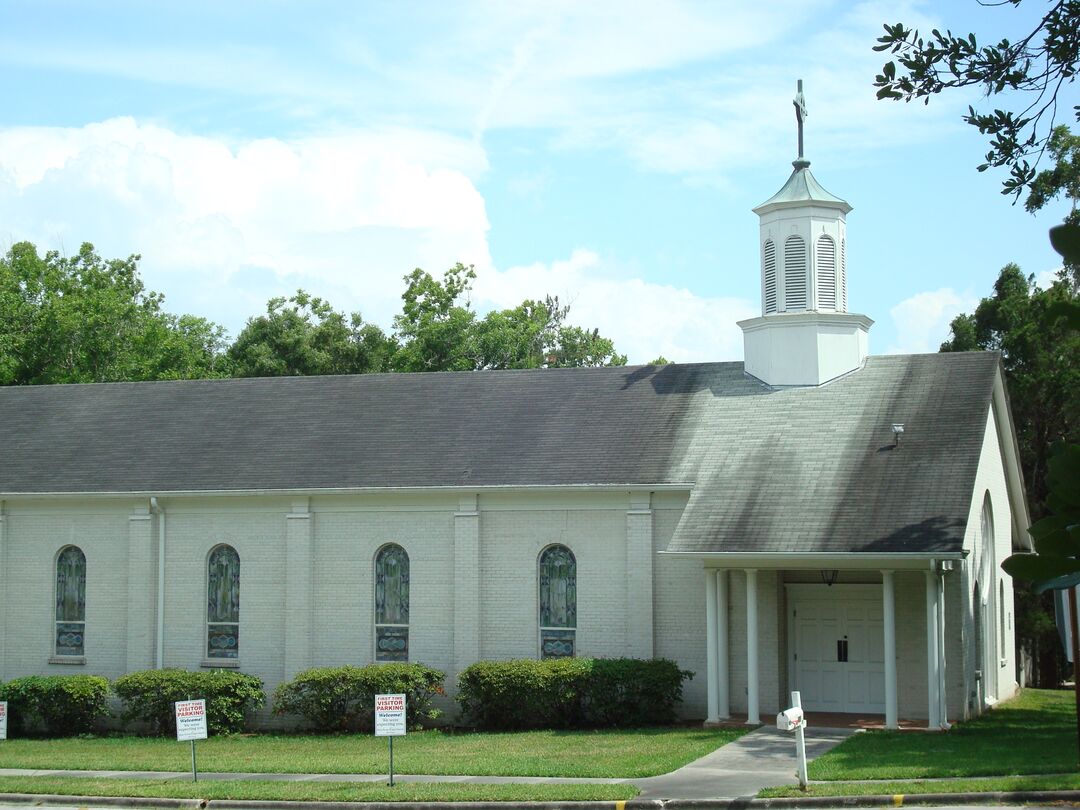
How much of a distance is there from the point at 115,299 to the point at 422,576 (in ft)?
93.7

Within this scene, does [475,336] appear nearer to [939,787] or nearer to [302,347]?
[302,347]

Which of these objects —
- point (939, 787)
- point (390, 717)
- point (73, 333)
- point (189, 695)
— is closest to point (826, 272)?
point (939, 787)

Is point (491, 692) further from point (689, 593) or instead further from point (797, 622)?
point (797, 622)

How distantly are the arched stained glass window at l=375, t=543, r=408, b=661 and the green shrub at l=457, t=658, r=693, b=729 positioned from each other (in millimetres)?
2354

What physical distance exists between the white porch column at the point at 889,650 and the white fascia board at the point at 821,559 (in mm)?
462

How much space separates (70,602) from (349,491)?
713 cm

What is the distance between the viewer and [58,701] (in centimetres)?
2664

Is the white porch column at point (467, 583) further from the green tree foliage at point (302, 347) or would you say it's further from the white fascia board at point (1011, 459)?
the green tree foliage at point (302, 347)

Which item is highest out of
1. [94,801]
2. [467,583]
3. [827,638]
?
[467,583]

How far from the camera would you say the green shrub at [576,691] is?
23906 mm

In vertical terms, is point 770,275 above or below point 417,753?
above

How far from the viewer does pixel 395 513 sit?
26.9 m

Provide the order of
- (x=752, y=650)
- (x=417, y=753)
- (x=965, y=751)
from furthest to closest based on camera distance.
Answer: (x=752, y=650) < (x=417, y=753) < (x=965, y=751)

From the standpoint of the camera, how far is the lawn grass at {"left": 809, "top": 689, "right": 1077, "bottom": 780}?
1748 centimetres
